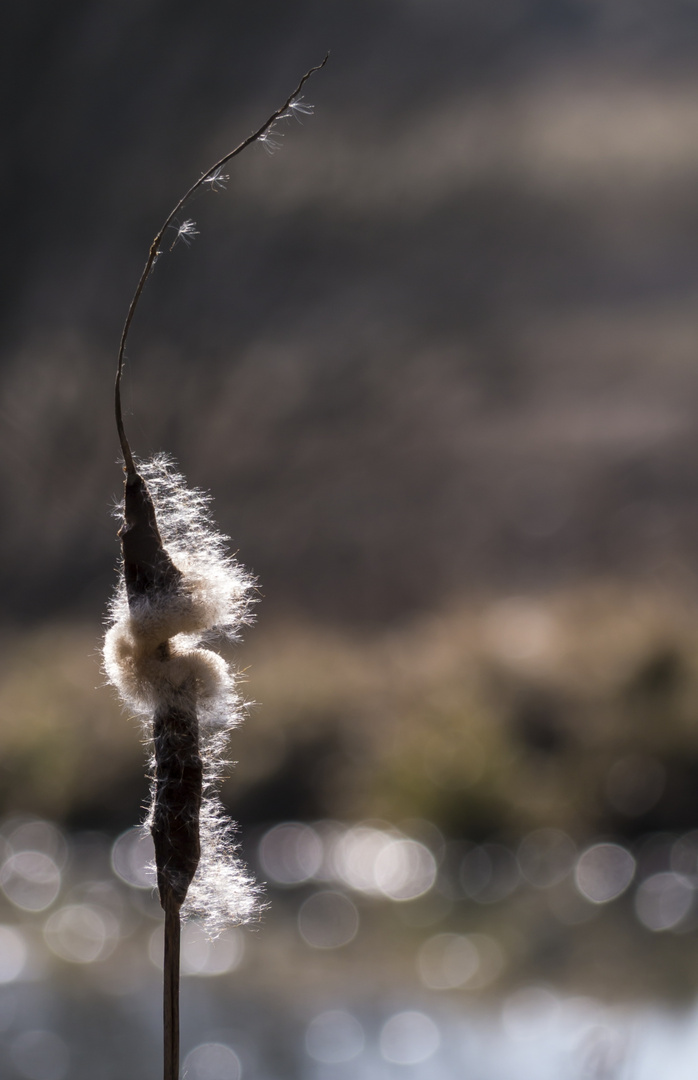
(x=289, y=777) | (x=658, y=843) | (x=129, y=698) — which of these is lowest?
(x=658, y=843)

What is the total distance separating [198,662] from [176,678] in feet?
0.05

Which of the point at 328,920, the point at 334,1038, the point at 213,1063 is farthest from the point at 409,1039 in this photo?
the point at 328,920

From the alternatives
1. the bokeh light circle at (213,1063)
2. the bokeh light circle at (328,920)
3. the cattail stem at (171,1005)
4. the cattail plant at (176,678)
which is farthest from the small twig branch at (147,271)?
the bokeh light circle at (328,920)

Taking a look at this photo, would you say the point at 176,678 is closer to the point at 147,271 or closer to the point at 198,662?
the point at 198,662

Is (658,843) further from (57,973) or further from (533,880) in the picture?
A: (57,973)

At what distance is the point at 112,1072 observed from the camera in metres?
2.00

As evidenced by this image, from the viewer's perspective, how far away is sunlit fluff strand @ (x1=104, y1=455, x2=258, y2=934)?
0.50m

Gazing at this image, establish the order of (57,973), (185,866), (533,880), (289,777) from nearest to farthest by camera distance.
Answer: (185,866) → (57,973) → (533,880) → (289,777)

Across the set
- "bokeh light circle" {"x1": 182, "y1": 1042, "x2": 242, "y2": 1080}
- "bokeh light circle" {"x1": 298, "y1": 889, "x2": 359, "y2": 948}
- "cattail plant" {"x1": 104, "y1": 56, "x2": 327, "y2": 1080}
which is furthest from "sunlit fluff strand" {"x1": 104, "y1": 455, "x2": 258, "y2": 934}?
"bokeh light circle" {"x1": 298, "y1": 889, "x2": 359, "y2": 948}

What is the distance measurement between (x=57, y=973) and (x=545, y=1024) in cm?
159

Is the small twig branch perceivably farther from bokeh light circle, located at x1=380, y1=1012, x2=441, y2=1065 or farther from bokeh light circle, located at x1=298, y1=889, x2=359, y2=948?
bokeh light circle, located at x1=298, y1=889, x2=359, y2=948

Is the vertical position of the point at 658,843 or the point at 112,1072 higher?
the point at 658,843

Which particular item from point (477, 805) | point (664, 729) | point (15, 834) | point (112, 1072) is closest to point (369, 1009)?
point (112, 1072)

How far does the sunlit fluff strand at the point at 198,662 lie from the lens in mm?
497
